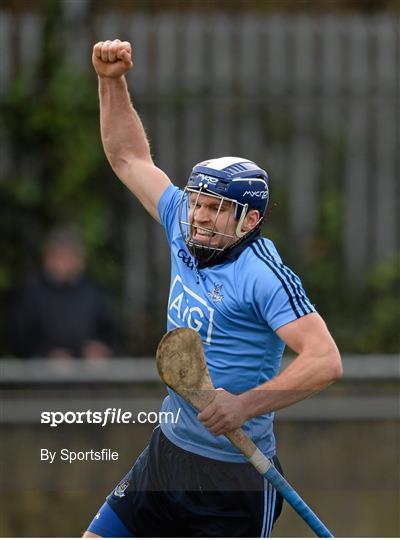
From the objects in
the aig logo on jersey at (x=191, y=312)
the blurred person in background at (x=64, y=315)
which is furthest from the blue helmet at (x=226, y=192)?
the blurred person in background at (x=64, y=315)

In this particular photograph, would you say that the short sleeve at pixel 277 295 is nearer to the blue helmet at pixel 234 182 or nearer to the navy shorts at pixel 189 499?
the blue helmet at pixel 234 182

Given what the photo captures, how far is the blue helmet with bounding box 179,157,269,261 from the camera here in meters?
4.42

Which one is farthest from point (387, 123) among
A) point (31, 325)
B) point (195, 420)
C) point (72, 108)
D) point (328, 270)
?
point (195, 420)

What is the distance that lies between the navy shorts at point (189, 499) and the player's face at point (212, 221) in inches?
28.6

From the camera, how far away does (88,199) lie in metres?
9.70

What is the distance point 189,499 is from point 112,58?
1.60 m

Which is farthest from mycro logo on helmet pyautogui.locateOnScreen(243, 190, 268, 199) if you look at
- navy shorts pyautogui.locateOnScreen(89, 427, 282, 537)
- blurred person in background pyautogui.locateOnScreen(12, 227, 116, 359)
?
blurred person in background pyautogui.locateOnScreen(12, 227, 116, 359)

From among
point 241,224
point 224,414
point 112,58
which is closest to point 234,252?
point 241,224

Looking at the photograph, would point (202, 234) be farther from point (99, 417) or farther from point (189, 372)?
point (99, 417)

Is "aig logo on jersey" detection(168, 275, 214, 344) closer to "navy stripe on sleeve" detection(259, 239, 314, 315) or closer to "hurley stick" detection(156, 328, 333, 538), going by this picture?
"hurley stick" detection(156, 328, 333, 538)

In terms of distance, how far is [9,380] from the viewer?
689 centimetres

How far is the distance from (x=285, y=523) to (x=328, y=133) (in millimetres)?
4500

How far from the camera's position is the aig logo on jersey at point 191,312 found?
440cm

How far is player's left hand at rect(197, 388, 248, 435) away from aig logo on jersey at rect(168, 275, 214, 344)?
286mm
